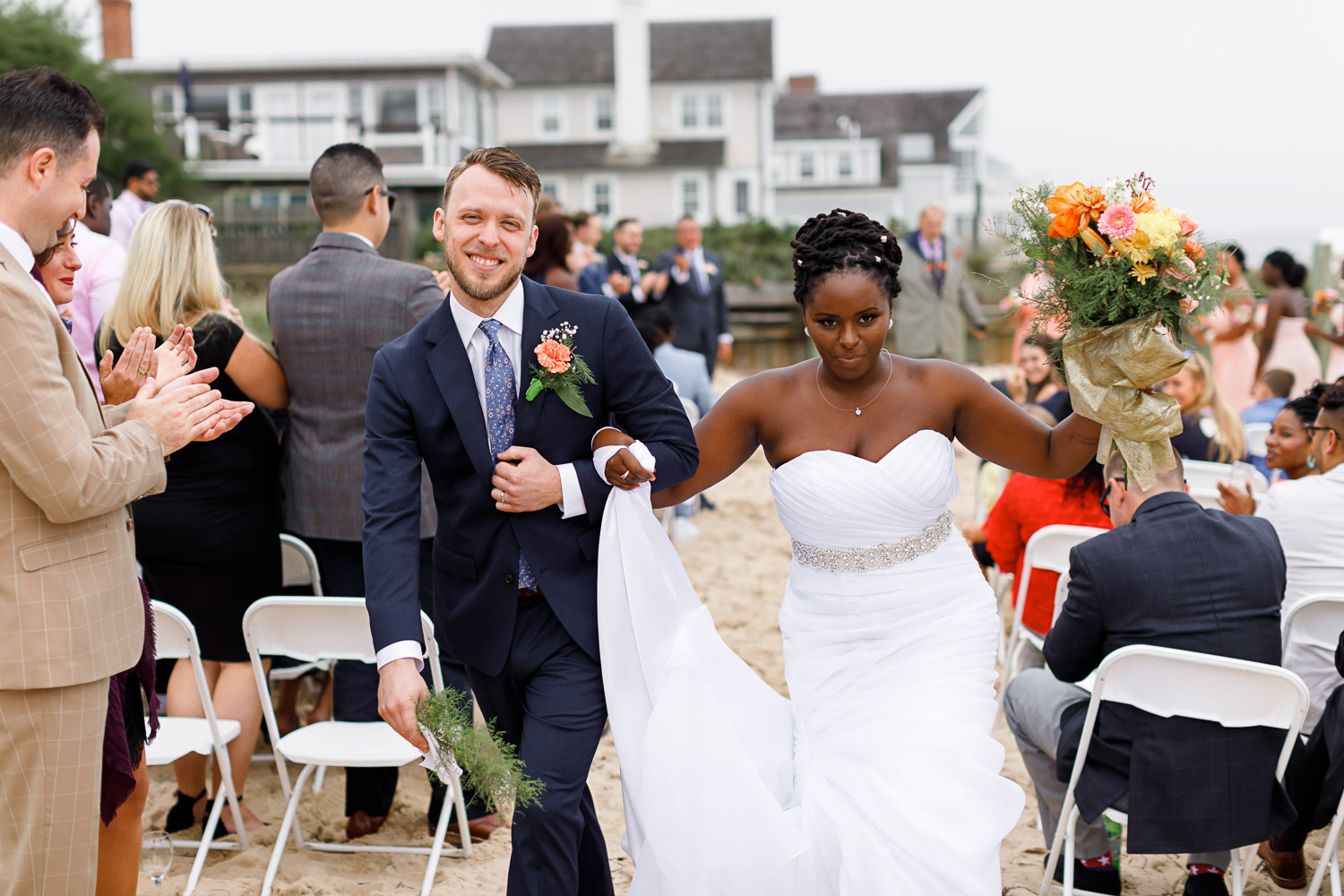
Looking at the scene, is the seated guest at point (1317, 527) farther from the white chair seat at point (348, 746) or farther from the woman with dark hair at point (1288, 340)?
the woman with dark hair at point (1288, 340)

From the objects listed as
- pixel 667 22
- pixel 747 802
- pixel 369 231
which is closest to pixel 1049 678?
pixel 747 802

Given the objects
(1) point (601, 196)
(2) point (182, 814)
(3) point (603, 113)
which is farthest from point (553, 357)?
(3) point (603, 113)

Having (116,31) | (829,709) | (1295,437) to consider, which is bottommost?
(829,709)

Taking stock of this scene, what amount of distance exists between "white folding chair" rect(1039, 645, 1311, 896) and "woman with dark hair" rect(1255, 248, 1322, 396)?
7.48 metres

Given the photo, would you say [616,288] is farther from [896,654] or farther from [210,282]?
[896,654]

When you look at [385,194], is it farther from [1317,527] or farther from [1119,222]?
[1317,527]

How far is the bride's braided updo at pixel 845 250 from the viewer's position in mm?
3051

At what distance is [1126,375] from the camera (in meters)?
2.93

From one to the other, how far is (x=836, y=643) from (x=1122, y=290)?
4.10ft

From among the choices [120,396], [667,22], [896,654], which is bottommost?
[896,654]

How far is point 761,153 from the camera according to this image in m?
35.1

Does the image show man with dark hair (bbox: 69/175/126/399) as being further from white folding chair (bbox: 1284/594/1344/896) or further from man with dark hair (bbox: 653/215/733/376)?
man with dark hair (bbox: 653/215/733/376)

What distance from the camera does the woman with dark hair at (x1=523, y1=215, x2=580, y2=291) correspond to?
6.54 m

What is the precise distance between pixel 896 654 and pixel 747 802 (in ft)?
2.07
